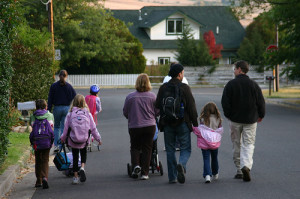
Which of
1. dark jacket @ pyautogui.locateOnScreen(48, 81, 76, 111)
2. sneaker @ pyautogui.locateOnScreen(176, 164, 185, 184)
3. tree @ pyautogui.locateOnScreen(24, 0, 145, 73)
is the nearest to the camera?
sneaker @ pyautogui.locateOnScreen(176, 164, 185, 184)

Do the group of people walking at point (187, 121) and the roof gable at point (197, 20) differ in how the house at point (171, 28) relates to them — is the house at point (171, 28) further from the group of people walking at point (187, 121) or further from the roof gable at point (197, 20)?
the group of people walking at point (187, 121)

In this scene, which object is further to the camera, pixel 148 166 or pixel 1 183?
pixel 148 166

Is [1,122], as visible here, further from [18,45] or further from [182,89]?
[18,45]

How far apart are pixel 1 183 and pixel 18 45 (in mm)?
11736

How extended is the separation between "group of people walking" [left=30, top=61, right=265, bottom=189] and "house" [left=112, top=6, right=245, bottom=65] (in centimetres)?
4510

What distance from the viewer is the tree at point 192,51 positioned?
51.5 meters

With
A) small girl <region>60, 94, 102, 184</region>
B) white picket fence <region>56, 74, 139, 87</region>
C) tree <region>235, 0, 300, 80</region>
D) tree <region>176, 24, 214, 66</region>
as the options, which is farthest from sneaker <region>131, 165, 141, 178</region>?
white picket fence <region>56, 74, 139, 87</region>

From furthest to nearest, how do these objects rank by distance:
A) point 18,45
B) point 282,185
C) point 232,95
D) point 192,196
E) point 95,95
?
point 18,45, point 95,95, point 232,95, point 282,185, point 192,196

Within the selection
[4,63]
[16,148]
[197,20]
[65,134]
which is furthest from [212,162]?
[197,20]

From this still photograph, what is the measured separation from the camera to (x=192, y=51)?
170ft

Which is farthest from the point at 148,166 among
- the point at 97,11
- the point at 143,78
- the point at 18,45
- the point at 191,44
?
the point at 191,44

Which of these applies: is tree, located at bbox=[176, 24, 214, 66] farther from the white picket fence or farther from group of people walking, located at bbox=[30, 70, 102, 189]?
group of people walking, located at bbox=[30, 70, 102, 189]

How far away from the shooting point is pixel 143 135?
32.2 ft

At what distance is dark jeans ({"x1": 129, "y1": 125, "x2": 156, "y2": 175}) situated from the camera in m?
9.73
